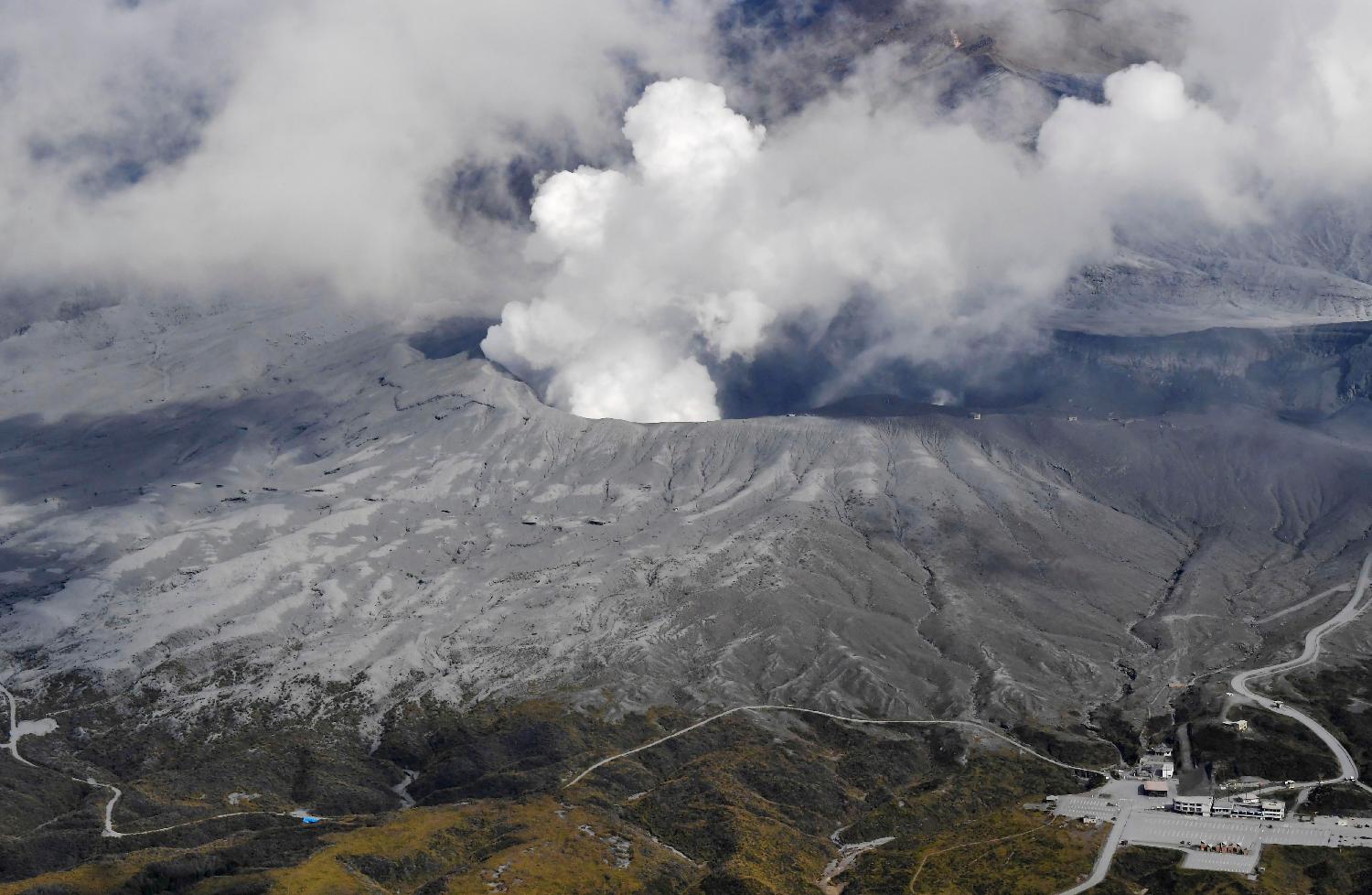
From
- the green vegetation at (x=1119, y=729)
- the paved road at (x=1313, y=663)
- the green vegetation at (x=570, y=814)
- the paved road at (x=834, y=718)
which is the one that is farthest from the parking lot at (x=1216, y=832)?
the green vegetation at (x=1119, y=729)

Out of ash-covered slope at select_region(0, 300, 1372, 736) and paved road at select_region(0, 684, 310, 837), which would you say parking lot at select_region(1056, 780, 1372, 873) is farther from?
paved road at select_region(0, 684, 310, 837)

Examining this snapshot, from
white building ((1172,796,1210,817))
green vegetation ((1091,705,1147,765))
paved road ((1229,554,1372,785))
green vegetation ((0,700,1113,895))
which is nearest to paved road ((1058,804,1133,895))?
green vegetation ((0,700,1113,895))

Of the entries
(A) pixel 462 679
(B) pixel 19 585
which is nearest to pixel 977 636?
(A) pixel 462 679

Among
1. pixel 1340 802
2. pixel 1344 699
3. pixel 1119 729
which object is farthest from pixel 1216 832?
pixel 1344 699

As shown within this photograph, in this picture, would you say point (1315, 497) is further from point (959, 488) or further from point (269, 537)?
point (269, 537)

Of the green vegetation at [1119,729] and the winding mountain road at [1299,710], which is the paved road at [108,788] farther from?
the green vegetation at [1119,729]

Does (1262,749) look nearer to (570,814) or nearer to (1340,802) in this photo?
(1340,802)
